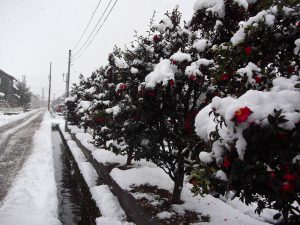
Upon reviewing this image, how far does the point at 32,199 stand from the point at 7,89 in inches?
2349

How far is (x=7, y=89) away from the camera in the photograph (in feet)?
199

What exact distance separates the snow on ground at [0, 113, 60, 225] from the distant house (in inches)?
1900

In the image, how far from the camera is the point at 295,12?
9.01 feet

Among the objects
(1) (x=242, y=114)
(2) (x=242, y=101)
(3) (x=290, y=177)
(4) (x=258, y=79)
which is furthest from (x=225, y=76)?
(3) (x=290, y=177)

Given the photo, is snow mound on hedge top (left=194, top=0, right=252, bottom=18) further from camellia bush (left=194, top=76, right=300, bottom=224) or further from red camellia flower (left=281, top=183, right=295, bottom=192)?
red camellia flower (left=281, top=183, right=295, bottom=192)

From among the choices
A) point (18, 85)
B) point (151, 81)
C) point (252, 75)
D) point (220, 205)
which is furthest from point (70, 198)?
point (18, 85)

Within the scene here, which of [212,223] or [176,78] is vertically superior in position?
[176,78]

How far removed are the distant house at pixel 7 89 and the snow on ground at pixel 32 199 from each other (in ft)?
158

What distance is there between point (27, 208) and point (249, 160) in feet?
18.3

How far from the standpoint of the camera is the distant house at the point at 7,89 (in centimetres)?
5712

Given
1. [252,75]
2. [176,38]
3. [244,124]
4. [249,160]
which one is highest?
[176,38]

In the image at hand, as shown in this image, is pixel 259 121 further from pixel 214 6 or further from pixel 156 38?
pixel 156 38

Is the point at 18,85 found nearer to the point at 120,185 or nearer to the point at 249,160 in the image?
the point at 120,185

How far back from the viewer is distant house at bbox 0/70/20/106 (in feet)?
187
